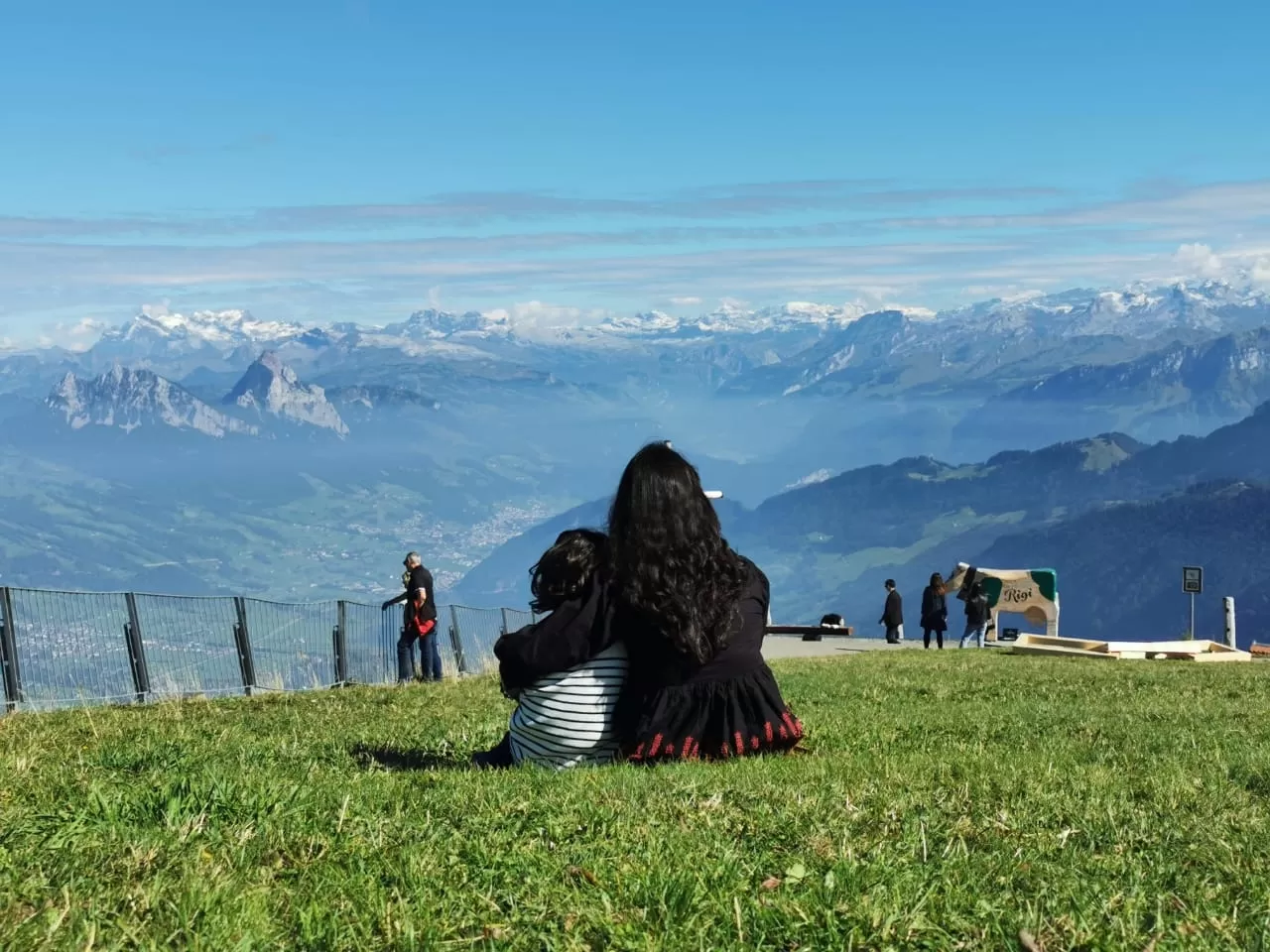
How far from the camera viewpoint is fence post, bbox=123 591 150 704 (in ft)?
59.5

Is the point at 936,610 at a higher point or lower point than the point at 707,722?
lower

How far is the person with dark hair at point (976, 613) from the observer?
3734cm

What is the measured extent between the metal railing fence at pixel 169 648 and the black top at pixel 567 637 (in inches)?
360

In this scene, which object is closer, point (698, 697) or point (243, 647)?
point (698, 697)

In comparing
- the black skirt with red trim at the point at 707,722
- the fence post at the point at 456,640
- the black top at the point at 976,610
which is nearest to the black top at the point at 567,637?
the black skirt with red trim at the point at 707,722

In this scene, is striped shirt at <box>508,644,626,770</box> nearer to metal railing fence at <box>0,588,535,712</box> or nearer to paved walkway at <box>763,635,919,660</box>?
metal railing fence at <box>0,588,535,712</box>

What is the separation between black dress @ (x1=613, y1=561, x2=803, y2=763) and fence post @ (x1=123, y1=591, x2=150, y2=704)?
12838 millimetres

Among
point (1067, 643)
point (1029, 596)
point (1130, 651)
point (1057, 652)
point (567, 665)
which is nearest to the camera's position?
point (567, 665)

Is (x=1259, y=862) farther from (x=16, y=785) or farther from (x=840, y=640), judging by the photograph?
(x=840, y=640)

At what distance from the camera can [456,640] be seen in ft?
92.4

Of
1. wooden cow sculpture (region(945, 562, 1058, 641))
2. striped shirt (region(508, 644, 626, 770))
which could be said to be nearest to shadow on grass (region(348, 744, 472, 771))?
striped shirt (region(508, 644, 626, 770))

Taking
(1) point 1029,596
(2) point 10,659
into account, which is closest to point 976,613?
(1) point 1029,596

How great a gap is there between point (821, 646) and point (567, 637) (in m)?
34.3

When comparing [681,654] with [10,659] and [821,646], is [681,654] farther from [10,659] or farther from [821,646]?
[821,646]
